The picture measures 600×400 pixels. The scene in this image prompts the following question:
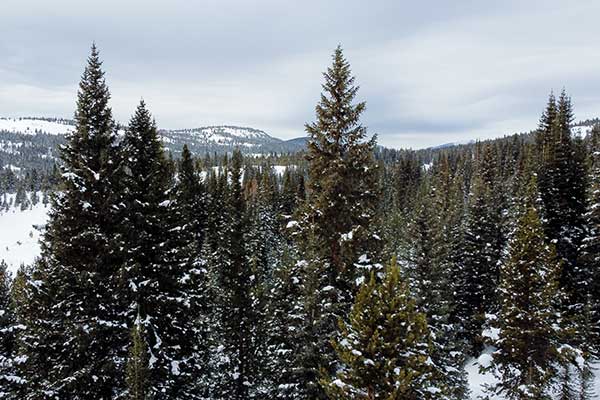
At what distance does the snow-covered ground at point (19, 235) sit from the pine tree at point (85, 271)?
106m

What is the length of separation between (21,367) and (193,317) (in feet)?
20.8

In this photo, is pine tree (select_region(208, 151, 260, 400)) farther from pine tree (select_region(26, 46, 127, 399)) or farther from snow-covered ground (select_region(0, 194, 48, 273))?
snow-covered ground (select_region(0, 194, 48, 273))

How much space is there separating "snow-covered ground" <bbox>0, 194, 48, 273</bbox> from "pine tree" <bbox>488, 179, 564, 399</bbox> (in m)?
113

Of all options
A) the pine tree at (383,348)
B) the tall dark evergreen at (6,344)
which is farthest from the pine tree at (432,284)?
the tall dark evergreen at (6,344)

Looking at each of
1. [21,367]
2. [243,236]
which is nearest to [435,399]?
[21,367]

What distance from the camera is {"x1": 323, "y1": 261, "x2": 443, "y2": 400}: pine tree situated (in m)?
11.6

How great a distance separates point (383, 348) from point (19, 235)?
592 ft

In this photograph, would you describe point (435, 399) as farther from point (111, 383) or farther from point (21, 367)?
point (21, 367)

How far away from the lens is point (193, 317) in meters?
18.4

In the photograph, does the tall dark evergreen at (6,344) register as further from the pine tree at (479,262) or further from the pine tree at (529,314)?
the pine tree at (479,262)

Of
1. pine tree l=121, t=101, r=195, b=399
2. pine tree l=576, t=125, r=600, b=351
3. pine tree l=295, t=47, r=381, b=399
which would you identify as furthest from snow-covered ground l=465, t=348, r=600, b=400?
pine tree l=121, t=101, r=195, b=399

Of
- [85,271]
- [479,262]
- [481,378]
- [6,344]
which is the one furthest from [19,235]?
[85,271]

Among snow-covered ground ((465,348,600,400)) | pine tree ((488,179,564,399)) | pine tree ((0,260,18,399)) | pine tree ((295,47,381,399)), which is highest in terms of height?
pine tree ((295,47,381,399))

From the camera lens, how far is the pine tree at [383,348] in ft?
38.1
